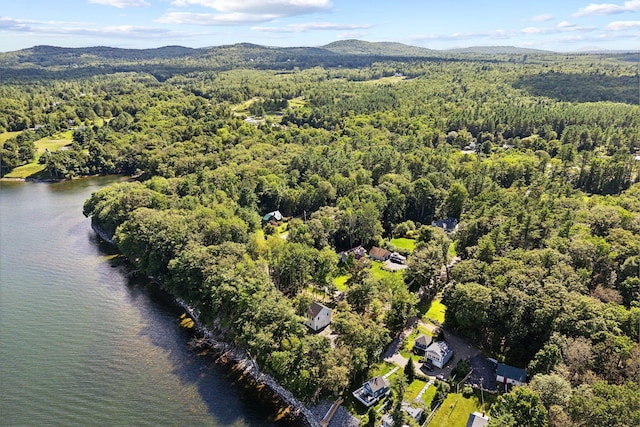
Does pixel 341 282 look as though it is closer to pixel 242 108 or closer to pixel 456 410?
pixel 456 410

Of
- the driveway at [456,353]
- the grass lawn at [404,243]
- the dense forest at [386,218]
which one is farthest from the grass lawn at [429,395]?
the grass lawn at [404,243]

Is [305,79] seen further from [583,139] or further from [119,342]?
[119,342]

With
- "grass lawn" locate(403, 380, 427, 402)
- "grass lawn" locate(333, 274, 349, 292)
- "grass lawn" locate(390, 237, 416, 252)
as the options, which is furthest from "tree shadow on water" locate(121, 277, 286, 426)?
"grass lawn" locate(390, 237, 416, 252)

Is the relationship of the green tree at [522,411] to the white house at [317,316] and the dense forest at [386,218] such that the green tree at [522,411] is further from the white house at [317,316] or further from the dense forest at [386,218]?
the white house at [317,316]

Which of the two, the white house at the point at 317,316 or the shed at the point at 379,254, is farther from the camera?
the shed at the point at 379,254

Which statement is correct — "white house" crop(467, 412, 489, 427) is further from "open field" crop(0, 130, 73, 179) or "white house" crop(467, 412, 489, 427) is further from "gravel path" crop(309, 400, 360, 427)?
"open field" crop(0, 130, 73, 179)

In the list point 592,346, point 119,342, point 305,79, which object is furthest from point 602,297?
point 305,79

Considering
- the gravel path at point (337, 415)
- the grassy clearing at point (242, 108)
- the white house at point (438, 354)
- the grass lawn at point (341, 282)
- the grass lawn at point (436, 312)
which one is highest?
the grassy clearing at point (242, 108)
